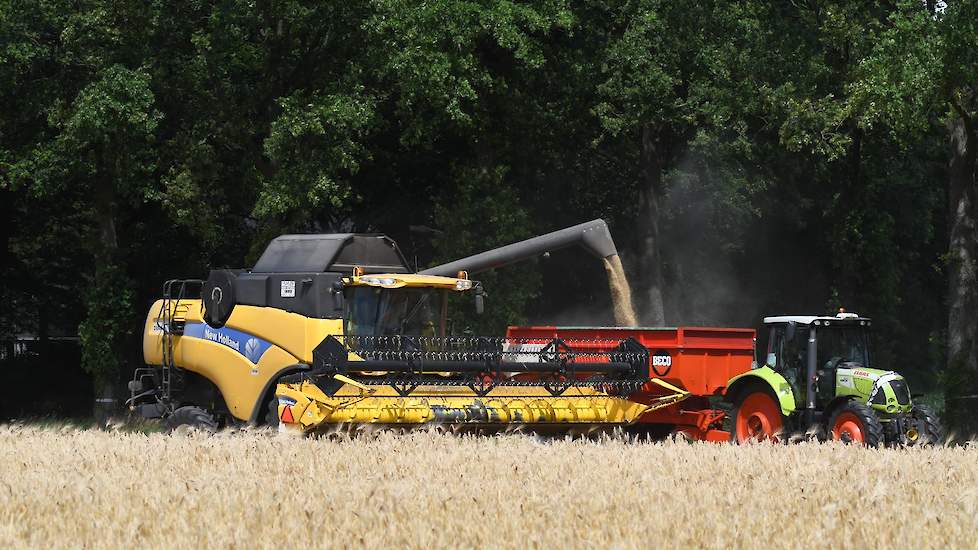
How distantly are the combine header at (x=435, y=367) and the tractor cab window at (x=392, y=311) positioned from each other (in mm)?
19

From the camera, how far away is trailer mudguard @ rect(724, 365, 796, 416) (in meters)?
17.2

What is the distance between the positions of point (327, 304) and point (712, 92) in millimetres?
15192

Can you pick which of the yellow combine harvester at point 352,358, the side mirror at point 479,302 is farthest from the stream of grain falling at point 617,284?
the side mirror at point 479,302

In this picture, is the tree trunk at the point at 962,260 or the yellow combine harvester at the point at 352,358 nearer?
the yellow combine harvester at the point at 352,358

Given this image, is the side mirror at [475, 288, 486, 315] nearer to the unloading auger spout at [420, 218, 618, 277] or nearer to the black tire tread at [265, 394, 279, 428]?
the black tire tread at [265, 394, 279, 428]

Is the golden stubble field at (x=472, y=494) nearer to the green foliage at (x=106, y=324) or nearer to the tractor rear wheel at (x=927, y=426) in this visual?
the tractor rear wheel at (x=927, y=426)

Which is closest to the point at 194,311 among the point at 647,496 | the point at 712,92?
the point at 647,496

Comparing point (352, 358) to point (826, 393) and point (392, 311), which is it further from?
point (826, 393)

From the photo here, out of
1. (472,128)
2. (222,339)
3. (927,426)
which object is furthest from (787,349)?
(472,128)

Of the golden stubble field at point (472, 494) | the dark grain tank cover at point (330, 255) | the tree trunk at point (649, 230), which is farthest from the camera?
the tree trunk at point (649, 230)

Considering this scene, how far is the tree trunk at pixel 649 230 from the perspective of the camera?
105ft

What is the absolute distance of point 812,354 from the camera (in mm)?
17031

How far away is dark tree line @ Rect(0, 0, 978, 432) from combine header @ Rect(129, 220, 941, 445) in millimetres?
8488

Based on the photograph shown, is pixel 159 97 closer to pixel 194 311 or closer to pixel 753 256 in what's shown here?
pixel 194 311
